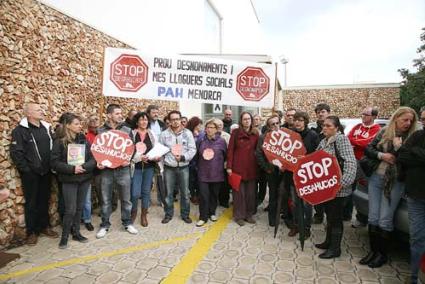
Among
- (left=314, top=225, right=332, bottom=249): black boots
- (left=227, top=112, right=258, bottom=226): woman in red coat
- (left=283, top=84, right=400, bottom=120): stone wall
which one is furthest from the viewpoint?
(left=283, top=84, right=400, bottom=120): stone wall

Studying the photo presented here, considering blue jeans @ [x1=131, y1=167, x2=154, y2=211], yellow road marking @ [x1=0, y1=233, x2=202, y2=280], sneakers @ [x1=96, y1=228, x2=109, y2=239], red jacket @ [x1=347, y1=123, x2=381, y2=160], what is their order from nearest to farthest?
yellow road marking @ [x1=0, y1=233, x2=202, y2=280], sneakers @ [x1=96, y1=228, x2=109, y2=239], red jacket @ [x1=347, y1=123, x2=381, y2=160], blue jeans @ [x1=131, y1=167, x2=154, y2=211]

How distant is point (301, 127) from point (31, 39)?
14.3 feet

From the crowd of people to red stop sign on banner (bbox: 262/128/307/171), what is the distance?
0.29 metres

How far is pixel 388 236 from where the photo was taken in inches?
144

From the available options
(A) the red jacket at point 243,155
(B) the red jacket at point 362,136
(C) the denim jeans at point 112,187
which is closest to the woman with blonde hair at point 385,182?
(B) the red jacket at point 362,136

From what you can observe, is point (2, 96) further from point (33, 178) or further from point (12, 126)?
point (33, 178)

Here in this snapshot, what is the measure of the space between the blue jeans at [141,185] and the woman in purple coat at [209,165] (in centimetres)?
87

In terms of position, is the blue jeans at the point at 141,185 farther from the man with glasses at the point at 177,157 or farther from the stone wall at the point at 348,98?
the stone wall at the point at 348,98

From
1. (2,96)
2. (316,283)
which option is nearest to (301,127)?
(316,283)

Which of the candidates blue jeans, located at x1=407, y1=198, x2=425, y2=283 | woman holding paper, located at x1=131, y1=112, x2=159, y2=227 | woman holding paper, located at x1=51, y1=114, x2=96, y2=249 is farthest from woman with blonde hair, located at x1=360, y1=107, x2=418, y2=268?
woman holding paper, located at x1=51, y1=114, x2=96, y2=249

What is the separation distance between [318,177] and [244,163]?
1565 mm

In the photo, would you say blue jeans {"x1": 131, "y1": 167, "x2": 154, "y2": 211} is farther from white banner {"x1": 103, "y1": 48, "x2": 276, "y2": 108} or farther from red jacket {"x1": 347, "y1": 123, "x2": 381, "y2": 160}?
red jacket {"x1": 347, "y1": 123, "x2": 381, "y2": 160}

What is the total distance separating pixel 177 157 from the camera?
5.17 metres

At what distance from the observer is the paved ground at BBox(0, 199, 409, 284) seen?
3484 millimetres
